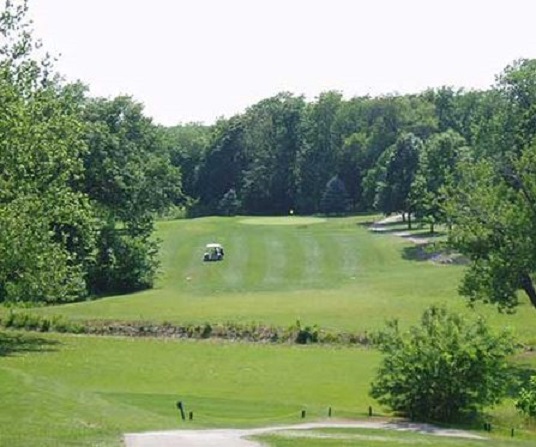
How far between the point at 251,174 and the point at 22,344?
336 feet

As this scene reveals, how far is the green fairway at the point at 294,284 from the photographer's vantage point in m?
50.8

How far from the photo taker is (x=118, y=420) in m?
23.2

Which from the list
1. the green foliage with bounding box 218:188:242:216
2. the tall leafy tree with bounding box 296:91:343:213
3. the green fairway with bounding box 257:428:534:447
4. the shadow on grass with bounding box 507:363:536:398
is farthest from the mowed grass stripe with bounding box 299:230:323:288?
the green foliage with bounding box 218:188:242:216

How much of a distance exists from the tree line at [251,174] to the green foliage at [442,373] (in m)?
9.49

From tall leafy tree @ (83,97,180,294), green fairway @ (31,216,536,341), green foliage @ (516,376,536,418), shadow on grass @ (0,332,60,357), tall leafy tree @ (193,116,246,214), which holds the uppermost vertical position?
tall leafy tree @ (193,116,246,214)

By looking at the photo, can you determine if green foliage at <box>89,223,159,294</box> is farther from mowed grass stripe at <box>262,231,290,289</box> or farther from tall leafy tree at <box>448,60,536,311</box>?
tall leafy tree at <box>448,60,536,311</box>

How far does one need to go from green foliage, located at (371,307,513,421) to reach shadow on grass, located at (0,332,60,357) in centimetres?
1857

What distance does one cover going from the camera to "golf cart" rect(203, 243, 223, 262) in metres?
79.0

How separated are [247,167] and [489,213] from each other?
111498mm

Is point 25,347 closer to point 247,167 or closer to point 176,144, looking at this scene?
point 247,167

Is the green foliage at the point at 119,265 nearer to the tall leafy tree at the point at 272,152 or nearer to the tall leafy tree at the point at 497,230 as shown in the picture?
the tall leafy tree at the point at 497,230

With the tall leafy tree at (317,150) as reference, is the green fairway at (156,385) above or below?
below

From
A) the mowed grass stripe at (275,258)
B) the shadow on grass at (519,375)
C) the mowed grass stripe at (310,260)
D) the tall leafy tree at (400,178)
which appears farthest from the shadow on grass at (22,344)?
the tall leafy tree at (400,178)

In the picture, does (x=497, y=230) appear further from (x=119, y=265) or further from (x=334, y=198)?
(x=334, y=198)
